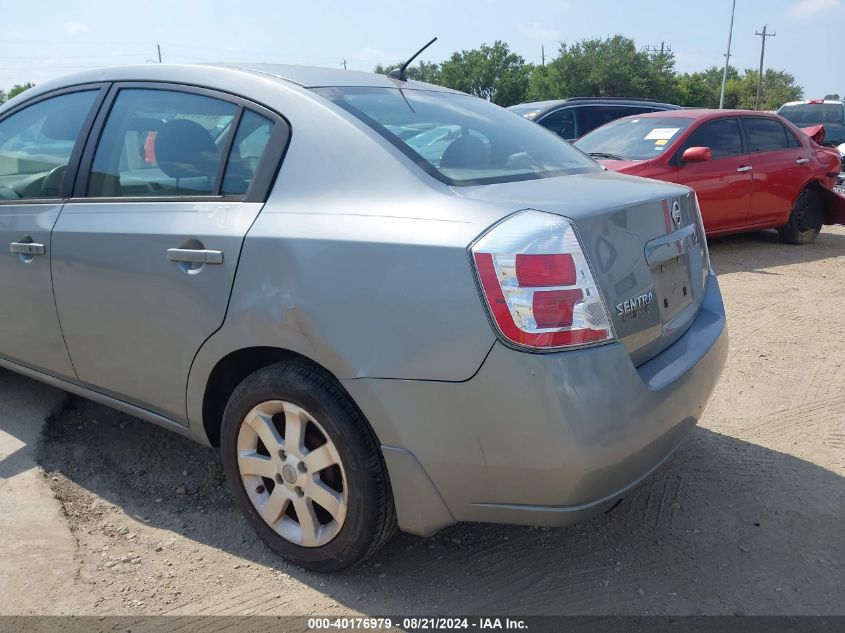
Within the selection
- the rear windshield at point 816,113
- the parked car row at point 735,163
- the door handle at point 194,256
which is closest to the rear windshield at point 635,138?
the parked car row at point 735,163

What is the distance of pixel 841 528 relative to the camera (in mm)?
2875

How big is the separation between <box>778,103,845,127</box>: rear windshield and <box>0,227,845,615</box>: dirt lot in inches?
671

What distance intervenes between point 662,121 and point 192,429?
6.68m

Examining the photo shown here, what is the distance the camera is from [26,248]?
3191mm

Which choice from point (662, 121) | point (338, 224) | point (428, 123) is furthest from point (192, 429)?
point (662, 121)

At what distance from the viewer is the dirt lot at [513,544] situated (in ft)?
8.19

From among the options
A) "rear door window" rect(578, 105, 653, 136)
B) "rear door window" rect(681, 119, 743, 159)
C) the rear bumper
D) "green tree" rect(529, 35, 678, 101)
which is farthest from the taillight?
"green tree" rect(529, 35, 678, 101)

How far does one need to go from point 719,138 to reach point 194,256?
22.4 feet

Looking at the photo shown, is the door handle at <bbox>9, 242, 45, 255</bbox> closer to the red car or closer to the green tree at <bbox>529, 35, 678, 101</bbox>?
the red car

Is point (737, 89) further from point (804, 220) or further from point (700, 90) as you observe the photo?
point (804, 220)

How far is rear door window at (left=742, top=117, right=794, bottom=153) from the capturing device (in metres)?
8.27

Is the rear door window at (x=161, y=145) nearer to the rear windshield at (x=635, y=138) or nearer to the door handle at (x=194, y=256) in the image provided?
the door handle at (x=194, y=256)

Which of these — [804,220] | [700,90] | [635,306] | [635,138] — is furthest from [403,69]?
[700,90]

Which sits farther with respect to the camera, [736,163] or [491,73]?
[491,73]
